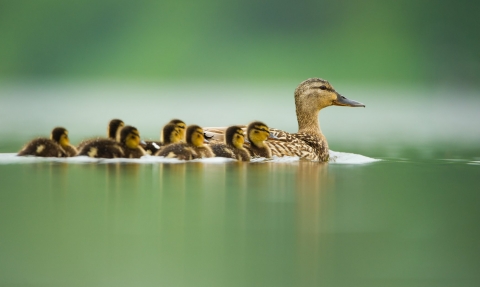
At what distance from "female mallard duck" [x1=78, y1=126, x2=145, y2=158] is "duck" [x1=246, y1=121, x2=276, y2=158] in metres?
0.96

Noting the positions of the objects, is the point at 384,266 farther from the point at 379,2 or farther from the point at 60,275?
the point at 379,2

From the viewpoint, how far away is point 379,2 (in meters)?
47.0

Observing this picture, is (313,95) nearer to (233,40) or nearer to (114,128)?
(114,128)

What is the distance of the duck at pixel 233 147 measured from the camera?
8.81 meters

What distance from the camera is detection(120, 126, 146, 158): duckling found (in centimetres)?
848

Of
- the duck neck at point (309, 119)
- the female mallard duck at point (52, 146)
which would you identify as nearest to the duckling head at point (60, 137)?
the female mallard duck at point (52, 146)

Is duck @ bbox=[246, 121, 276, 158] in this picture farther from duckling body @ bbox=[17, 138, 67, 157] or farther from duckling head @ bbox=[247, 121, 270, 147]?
duckling body @ bbox=[17, 138, 67, 157]

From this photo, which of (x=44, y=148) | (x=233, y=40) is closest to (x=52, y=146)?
(x=44, y=148)

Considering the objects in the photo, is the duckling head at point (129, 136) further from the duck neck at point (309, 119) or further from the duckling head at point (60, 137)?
the duck neck at point (309, 119)

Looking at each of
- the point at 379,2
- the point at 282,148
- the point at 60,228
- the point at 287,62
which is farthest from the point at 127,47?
the point at 60,228

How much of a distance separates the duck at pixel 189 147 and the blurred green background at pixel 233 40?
29.1m

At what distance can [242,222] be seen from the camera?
6359mm

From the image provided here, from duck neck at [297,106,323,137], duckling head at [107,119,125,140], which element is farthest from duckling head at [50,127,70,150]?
duck neck at [297,106,323,137]

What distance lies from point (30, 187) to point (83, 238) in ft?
4.92
